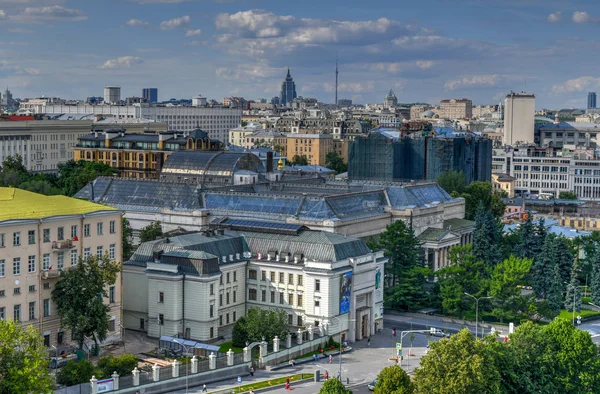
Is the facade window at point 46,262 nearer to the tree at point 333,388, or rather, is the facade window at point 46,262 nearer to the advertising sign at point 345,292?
the advertising sign at point 345,292

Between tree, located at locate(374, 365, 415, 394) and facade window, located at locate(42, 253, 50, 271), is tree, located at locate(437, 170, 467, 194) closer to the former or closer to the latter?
facade window, located at locate(42, 253, 50, 271)

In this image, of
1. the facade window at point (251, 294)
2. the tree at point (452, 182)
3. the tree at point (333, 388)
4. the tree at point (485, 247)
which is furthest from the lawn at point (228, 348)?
the tree at point (452, 182)

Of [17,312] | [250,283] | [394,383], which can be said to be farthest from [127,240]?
[394,383]

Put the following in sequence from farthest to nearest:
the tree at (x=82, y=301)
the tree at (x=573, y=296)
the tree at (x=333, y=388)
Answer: the tree at (x=573, y=296), the tree at (x=82, y=301), the tree at (x=333, y=388)

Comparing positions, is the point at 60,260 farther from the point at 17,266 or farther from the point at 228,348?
the point at 228,348

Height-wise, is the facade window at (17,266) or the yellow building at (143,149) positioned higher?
the yellow building at (143,149)

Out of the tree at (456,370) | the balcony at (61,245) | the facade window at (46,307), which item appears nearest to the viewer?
the tree at (456,370)

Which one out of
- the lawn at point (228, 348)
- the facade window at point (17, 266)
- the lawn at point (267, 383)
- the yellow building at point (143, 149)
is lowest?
the lawn at point (267, 383)
